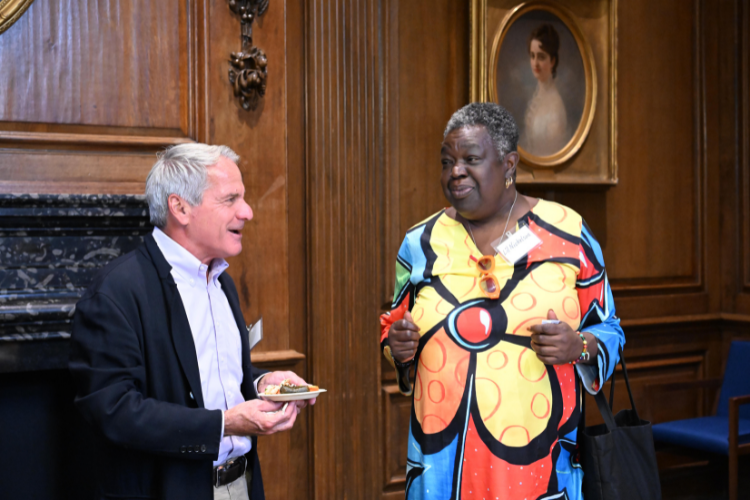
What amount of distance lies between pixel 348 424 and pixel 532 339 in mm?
1660

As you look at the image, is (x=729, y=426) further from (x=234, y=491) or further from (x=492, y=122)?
(x=234, y=491)

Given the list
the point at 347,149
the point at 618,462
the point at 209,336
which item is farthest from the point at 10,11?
the point at 618,462

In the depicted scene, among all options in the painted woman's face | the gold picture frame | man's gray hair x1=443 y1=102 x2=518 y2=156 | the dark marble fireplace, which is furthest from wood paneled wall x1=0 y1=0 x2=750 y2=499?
man's gray hair x1=443 y1=102 x2=518 y2=156

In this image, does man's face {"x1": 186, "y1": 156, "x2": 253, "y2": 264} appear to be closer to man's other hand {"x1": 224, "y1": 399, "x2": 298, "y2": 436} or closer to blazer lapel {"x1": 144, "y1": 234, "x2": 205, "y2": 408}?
blazer lapel {"x1": 144, "y1": 234, "x2": 205, "y2": 408}

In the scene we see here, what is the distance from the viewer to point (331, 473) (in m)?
3.33

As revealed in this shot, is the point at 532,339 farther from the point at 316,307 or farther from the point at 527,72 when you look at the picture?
the point at 527,72

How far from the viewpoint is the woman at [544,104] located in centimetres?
392

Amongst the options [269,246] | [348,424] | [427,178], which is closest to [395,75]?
[427,178]

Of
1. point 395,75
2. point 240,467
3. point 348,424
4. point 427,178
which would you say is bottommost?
point 348,424

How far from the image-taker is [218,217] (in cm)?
189

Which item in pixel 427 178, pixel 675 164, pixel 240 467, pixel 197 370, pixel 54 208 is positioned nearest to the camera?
pixel 197 370

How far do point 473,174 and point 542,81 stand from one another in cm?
213

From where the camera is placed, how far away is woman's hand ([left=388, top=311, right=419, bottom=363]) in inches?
81.0

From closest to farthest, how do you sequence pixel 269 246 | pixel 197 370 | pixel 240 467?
pixel 197 370
pixel 240 467
pixel 269 246
